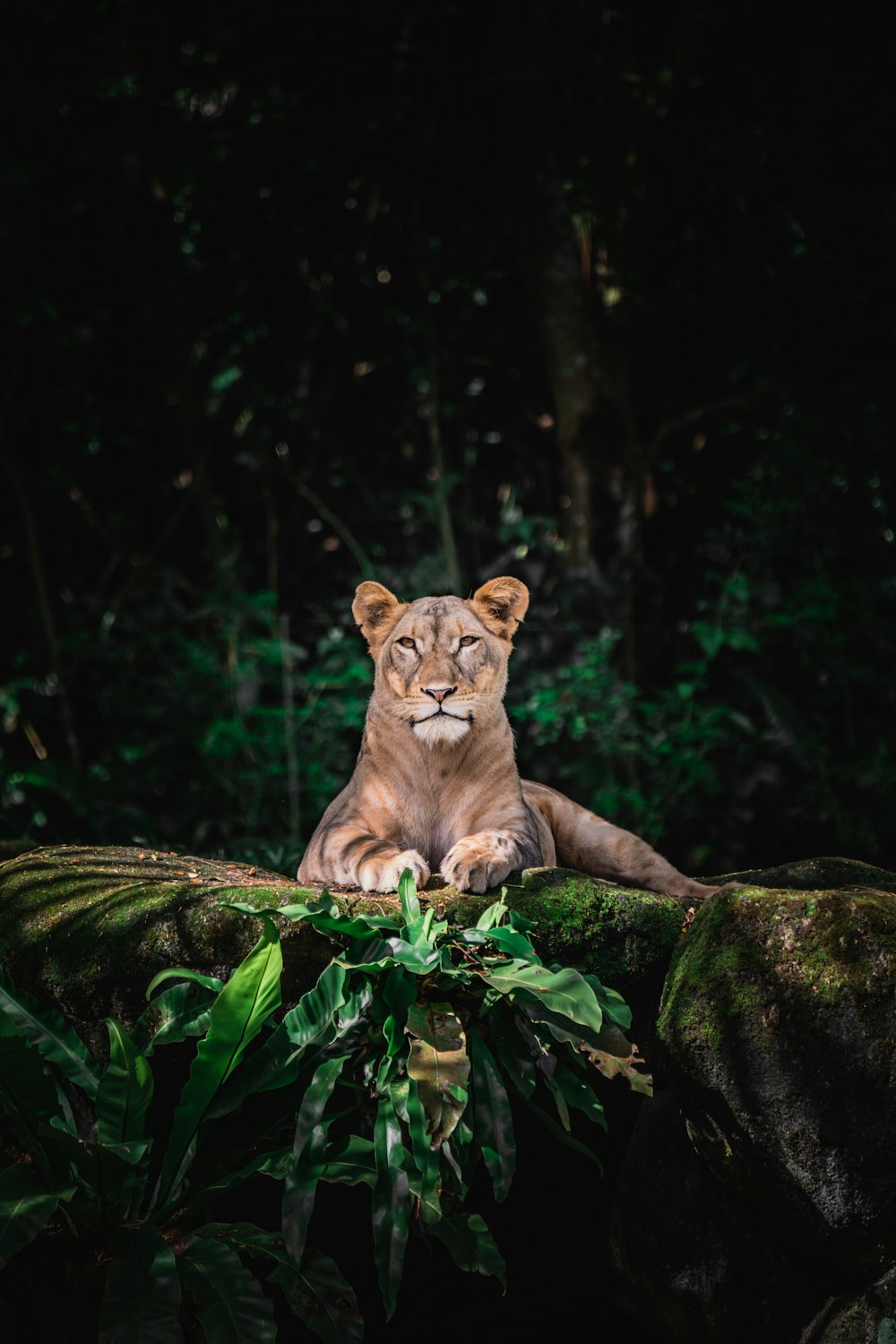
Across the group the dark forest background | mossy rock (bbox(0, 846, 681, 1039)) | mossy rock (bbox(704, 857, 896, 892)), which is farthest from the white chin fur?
the dark forest background

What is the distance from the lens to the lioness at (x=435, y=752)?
146 inches

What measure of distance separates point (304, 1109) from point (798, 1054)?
1.10 m

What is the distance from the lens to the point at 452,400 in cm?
774

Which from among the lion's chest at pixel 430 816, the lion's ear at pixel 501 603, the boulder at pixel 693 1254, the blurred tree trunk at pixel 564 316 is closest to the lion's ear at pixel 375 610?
the lion's ear at pixel 501 603

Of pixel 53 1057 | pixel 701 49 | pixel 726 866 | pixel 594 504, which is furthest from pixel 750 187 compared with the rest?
pixel 53 1057

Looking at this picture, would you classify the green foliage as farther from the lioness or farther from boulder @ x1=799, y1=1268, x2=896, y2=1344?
boulder @ x1=799, y1=1268, x2=896, y2=1344

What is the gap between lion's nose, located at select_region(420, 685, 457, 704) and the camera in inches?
144

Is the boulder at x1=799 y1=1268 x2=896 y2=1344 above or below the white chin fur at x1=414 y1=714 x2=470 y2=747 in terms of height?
below

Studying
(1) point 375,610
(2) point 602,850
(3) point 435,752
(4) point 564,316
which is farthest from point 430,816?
(4) point 564,316

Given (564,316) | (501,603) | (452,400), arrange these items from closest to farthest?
1. (501,603)
2. (564,316)
3. (452,400)

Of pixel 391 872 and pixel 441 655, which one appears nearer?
pixel 391 872

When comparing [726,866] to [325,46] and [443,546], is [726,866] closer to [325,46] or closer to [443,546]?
[443,546]

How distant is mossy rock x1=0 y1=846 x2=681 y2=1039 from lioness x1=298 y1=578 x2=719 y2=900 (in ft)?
0.76

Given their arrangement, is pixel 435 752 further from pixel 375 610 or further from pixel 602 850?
pixel 602 850
